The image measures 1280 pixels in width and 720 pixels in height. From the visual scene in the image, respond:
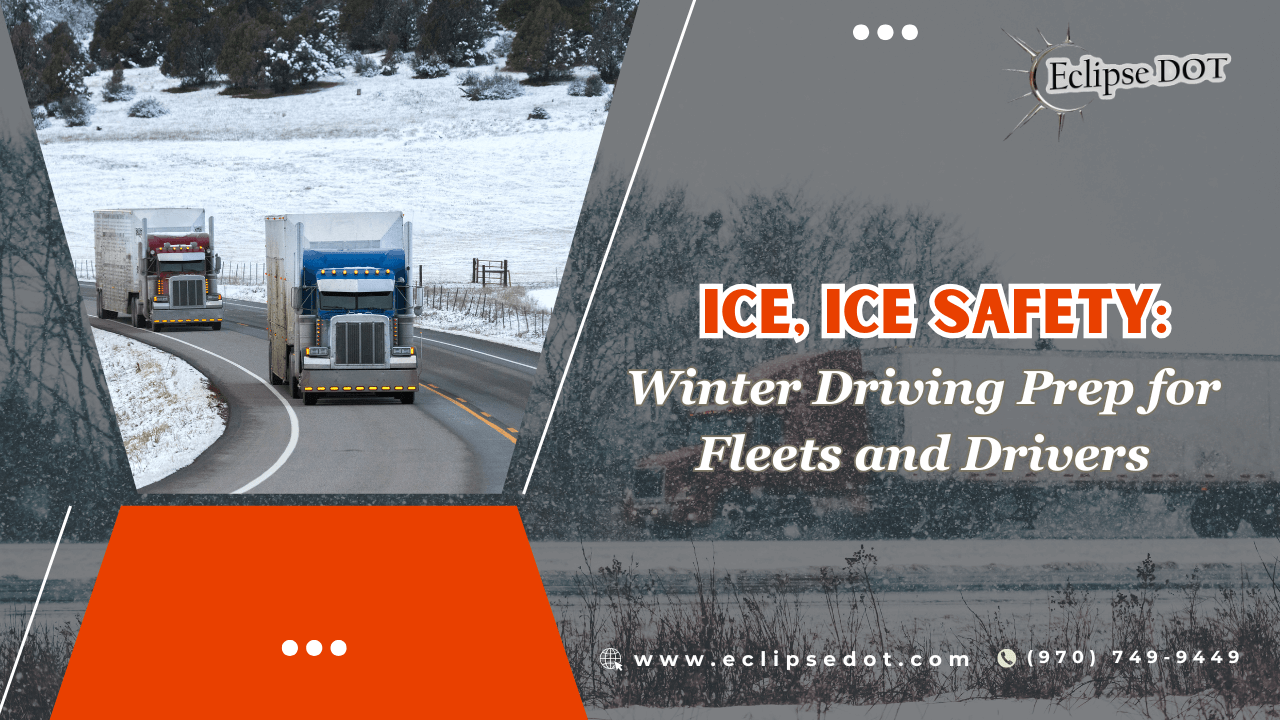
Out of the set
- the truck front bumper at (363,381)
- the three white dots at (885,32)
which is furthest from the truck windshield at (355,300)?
the three white dots at (885,32)

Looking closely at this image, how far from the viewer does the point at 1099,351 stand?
5594 millimetres

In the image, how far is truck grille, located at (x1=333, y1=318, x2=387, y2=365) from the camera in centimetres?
536

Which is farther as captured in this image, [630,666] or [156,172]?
[156,172]

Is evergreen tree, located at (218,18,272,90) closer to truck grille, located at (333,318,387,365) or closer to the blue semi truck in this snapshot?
the blue semi truck

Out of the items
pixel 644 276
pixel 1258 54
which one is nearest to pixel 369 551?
pixel 644 276

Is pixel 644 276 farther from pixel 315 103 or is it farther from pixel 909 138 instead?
pixel 315 103

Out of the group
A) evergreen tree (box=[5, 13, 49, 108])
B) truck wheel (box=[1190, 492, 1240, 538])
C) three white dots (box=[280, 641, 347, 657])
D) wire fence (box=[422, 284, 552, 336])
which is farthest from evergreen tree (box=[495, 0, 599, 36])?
truck wheel (box=[1190, 492, 1240, 538])

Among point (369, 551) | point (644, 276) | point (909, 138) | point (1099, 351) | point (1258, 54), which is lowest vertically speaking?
point (369, 551)

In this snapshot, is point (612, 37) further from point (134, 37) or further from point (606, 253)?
point (134, 37)

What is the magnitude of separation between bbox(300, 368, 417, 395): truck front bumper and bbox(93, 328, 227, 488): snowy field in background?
46 cm

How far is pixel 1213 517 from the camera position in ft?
18.1

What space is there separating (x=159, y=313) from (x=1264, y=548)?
223 inches

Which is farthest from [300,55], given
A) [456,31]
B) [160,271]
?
[160,271]

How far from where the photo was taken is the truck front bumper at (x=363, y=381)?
4922mm
